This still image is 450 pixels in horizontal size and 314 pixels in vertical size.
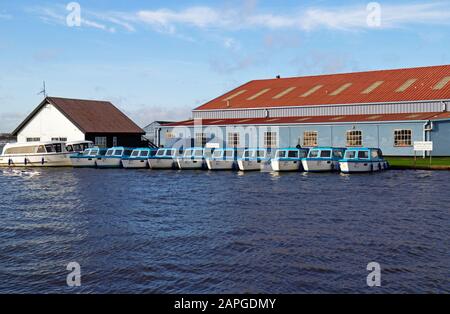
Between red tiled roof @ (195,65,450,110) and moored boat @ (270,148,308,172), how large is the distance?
55.8 ft

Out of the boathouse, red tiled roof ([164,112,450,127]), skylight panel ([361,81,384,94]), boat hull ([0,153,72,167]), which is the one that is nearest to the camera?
red tiled roof ([164,112,450,127])

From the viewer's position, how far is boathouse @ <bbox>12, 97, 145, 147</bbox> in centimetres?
6338

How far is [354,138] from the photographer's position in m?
51.3

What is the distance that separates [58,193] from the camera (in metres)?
31.2

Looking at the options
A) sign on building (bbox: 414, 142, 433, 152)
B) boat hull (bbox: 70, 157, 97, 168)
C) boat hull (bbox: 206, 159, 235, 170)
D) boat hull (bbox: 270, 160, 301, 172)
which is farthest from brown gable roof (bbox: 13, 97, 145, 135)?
sign on building (bbox: 414, 142, 433, 152)

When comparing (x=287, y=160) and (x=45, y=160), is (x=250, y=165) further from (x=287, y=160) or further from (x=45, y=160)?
(x=45, y=160)

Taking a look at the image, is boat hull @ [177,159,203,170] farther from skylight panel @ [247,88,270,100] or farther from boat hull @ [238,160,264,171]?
skylight panel @ [247,88,270,100]

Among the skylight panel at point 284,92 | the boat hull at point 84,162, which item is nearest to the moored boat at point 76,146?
Answer: the boat hull at point 84,162

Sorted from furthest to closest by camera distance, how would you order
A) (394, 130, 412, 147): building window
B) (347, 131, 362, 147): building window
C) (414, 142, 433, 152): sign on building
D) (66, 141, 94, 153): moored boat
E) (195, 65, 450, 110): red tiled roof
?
1. (195, 65, 450, 110): red tiled roof
2. (66, 141, 94, 153): moored boat
3. (347, 131, 362, 147): building window
4. (394, 130, 412, 147): building window
5. (414, 142, 433, 152): sign on building

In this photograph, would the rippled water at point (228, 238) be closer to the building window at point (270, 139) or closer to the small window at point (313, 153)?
the small window at point (313, 153)

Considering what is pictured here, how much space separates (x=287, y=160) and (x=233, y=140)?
1719 cm

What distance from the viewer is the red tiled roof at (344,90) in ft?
187

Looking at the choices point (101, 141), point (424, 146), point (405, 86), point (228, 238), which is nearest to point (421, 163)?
point (424, 146)

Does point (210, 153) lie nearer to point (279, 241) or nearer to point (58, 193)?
point (58, 193)
